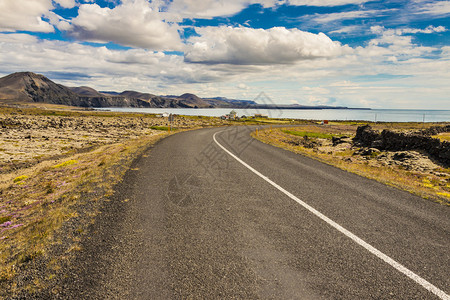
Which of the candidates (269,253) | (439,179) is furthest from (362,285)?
(439,179)

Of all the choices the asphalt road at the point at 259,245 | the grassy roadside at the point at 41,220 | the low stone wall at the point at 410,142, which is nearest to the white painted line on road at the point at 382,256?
the asphalt road at the point at 259,245

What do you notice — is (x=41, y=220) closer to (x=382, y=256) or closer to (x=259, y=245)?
(x=259, y=245)

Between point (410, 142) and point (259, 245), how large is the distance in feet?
75.0

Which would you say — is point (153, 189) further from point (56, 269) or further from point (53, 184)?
point (53, 184)

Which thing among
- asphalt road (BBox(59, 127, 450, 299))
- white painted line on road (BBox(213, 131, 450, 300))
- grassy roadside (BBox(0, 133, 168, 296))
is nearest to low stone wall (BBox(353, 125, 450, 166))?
asphalt road (BBox(59, 127, 450, 299))

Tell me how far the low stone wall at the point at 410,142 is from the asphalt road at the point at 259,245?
14.1m

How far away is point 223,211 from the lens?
6082 mm

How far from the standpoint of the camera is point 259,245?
14.7 ft

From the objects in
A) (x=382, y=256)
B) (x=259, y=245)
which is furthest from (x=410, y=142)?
(x=259, y=245)

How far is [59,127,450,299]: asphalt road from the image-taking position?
337 centimetres

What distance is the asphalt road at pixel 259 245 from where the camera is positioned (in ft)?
11.0

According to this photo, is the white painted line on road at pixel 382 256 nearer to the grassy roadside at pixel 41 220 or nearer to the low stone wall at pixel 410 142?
the grassy roadside at pixel 41 220

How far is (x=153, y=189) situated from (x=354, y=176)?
8.36 metres

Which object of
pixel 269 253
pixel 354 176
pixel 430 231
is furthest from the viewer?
pixel 354 176
